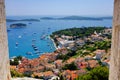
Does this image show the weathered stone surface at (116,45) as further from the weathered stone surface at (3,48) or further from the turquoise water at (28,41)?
the turquoise water at (28,41)

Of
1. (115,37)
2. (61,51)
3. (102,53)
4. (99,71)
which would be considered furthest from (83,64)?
(115,37)

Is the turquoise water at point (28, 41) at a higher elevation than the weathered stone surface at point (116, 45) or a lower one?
lower

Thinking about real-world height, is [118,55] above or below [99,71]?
above

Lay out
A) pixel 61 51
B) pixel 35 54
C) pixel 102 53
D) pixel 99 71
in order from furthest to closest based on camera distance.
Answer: pixel 35 54, pixel 61 51, pixel 102 53, pixel 99 71

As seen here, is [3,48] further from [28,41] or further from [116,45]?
[28,41]

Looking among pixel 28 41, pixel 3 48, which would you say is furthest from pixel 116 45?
→ pixel 28 41

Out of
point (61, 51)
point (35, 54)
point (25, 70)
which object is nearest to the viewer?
point (25, 70)

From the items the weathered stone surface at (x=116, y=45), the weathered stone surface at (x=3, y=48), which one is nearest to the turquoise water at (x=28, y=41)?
the weathered stone surface at (x=3, y=48)

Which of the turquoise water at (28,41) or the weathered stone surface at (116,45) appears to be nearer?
the weathered stone surface at (116,45)

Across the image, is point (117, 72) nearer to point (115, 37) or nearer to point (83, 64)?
point (115, 37)

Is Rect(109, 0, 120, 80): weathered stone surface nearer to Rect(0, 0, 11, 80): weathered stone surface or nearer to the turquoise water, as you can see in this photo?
Rect(0, 0, 11, 80): weathered stone surface

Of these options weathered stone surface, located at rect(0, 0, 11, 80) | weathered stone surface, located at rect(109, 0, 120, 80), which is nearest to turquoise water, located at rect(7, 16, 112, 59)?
weathered stone surface, located at rect(0, 0, 11, 80)
